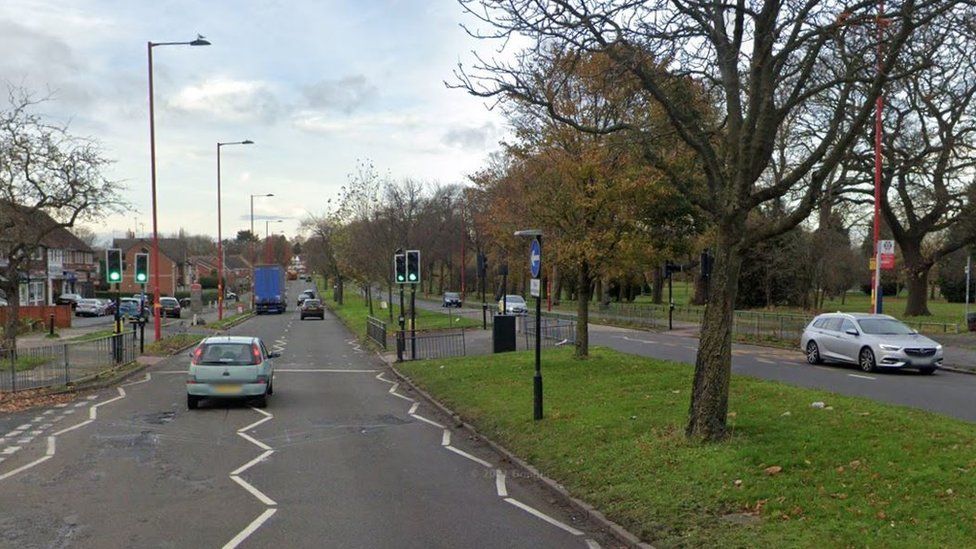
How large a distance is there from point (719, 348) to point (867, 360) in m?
12.1

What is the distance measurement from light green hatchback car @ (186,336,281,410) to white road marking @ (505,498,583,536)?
8.14 meters

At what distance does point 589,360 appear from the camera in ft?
61.3

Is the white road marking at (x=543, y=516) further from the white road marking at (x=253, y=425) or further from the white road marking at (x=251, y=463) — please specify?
the white road marking at (x=253, y=425)

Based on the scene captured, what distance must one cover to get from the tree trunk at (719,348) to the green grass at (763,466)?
259 mm

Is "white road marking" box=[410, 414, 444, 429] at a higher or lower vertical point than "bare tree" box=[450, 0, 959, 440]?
lower

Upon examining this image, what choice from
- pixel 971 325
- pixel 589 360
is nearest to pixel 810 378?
pixel 589 360

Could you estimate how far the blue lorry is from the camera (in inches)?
2541

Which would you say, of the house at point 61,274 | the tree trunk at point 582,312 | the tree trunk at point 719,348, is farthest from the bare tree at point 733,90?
the house at point 61,274

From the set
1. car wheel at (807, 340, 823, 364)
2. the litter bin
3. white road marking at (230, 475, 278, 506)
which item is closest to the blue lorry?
the litter bin

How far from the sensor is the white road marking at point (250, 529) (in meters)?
6.78

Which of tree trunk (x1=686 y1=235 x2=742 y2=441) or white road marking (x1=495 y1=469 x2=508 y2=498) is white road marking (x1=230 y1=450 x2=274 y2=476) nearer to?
white road marking (x1=495 y1=469 x2=508 y2=498)

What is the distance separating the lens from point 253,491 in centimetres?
873

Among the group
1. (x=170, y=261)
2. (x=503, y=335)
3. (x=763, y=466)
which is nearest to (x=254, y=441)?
(x=763, y=466)

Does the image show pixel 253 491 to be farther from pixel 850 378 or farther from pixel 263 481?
pixel 850 378
